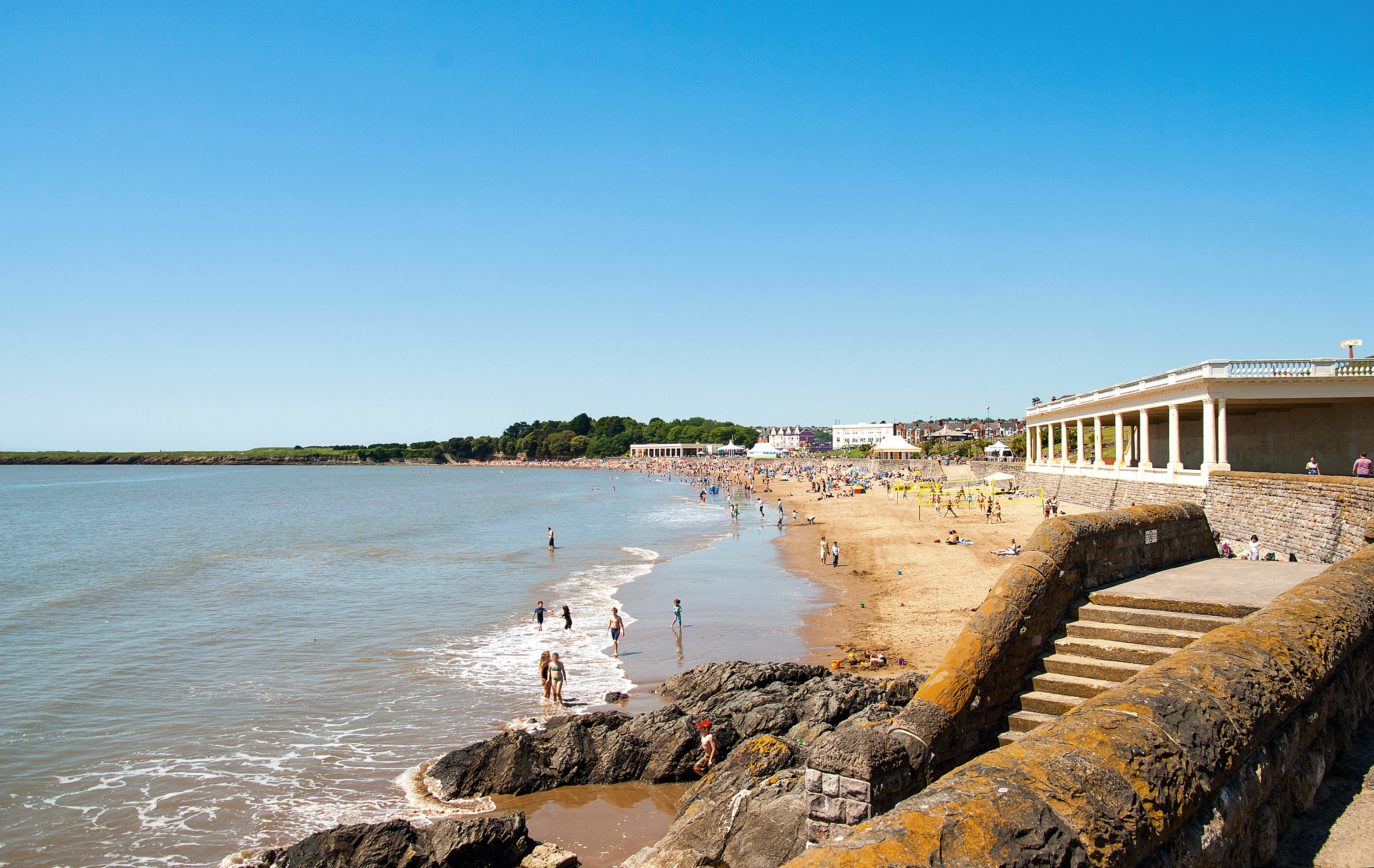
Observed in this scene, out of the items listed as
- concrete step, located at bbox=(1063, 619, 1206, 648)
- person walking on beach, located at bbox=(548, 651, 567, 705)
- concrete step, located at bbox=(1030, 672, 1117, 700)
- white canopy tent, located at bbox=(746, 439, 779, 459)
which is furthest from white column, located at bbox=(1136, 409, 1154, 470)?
white canopy tent, located at bbox=(746, 439, 779, 459)

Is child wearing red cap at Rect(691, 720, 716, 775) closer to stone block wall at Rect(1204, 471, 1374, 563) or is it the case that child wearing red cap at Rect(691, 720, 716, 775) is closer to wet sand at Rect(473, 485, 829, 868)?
wet sand at Rect(473, 485, 829, 868)

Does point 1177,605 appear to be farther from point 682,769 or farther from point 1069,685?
point 682,769

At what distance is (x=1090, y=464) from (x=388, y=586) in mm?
30776

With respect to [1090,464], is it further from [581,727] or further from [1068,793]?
[1068,793]

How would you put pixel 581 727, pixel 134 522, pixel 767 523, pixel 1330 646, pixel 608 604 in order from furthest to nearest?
Answer: pixel 134 522
pixel 767 523
pixel 608 604
pixel 581 727
pixel 1330 646

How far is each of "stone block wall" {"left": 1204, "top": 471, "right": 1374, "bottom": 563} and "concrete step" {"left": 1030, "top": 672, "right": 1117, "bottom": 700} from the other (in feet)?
28.0

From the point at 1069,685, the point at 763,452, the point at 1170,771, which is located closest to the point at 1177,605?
the point at 1069,685

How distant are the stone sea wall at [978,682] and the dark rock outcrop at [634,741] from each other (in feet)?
10.7

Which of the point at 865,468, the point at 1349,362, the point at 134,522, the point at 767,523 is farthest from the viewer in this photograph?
the point at 865,468

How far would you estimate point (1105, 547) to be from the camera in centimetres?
744

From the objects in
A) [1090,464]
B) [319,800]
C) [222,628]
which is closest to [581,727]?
[319,800]

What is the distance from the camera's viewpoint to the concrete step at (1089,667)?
619 centimetres

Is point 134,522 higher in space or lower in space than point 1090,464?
lower

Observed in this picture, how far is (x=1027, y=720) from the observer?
621 cm
